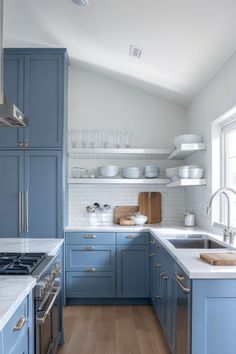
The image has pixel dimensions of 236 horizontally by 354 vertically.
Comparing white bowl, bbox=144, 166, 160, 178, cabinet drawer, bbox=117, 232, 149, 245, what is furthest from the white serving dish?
cabinet drawer, bbox=117, 232, 149, 245

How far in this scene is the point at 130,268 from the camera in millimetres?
3885

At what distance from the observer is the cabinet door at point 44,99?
12.7 ft

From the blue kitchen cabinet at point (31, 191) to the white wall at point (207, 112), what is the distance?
62.0 inches

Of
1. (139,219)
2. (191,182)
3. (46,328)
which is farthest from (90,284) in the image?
(46,328)

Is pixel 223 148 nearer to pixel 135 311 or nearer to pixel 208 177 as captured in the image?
pixel 208 177

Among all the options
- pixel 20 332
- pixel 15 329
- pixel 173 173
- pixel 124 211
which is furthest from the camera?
pixel 124 211

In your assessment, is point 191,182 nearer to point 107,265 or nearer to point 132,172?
point 132,172

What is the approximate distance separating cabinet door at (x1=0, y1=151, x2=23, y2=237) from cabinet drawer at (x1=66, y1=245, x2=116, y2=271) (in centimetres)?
69

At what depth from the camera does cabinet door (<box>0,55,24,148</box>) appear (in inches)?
152

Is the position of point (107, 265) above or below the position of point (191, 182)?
below

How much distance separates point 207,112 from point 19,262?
2468 millimetres

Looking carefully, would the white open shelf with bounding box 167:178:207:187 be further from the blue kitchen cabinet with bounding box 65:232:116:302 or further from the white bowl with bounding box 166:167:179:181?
the blue kitchen cabinet with bounding box 65:232:116:302

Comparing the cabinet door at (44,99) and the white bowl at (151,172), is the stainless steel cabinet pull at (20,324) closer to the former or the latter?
the cabinet door at (44,99)

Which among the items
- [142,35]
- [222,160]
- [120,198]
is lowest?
[120,198]
